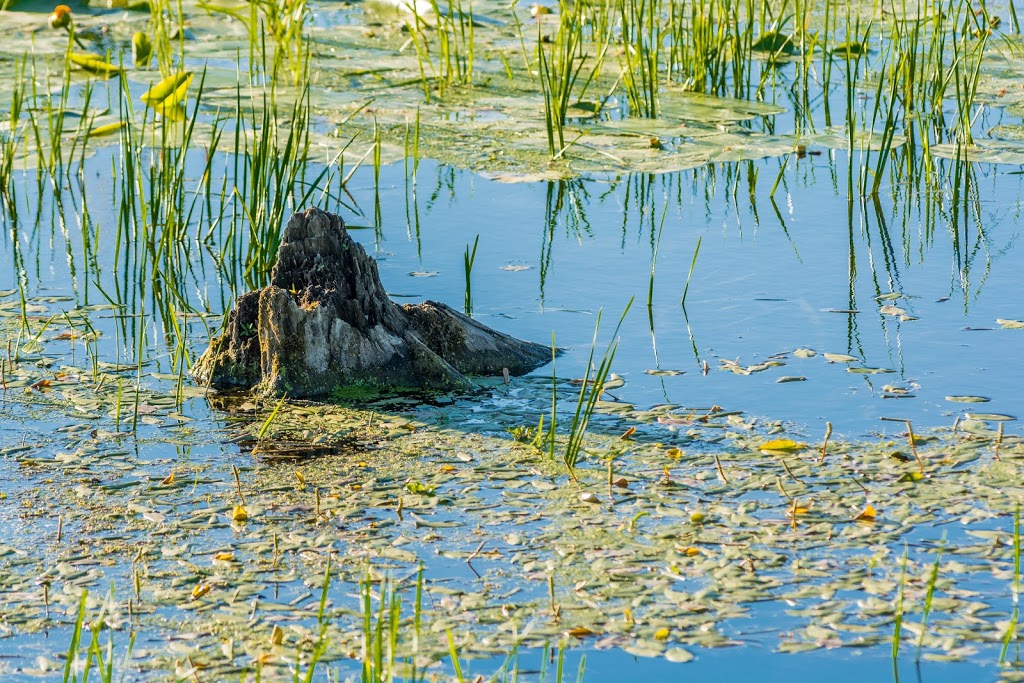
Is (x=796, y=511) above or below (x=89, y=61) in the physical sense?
below

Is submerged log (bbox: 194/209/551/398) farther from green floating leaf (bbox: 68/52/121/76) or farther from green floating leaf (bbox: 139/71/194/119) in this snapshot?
green floating leaf (bbox: 68/52/121/76)

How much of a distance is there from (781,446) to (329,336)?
1280 mm

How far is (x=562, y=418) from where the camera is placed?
11.6 ft

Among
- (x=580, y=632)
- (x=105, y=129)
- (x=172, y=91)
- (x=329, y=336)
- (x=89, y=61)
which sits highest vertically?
(x=89, y=61)

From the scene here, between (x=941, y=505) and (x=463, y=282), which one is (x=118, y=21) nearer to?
(x=463, y=282)

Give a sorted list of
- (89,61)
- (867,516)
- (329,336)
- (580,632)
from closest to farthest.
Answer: (580,632) < (867,516) < (329,336) < (89,61)

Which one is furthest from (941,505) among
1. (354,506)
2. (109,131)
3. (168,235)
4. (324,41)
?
(324,41)

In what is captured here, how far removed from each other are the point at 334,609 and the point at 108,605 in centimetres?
39

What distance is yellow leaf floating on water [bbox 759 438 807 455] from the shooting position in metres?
3.20

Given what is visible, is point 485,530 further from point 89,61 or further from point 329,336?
point 89,61

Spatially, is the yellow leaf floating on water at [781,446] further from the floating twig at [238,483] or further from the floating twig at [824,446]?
the floating twig at [238,483]

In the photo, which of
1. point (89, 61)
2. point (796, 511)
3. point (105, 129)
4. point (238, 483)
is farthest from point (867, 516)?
point (89, 61)

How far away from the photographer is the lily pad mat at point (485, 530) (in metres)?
2.38

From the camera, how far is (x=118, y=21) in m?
8.80
